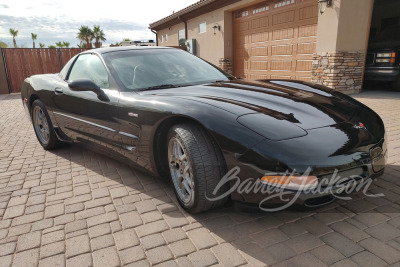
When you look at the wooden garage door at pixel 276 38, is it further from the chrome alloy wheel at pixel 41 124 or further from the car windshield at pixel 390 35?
the chrome alloy wheel at pixel 41 124

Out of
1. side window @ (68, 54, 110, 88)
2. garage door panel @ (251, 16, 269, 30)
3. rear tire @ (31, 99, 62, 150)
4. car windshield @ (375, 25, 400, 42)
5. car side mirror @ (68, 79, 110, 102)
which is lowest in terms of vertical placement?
rear tire @ (31, 99, 62, 150)

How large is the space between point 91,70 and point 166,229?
7.31ft

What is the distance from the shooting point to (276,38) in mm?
9812

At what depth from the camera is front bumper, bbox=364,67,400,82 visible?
27.1ft

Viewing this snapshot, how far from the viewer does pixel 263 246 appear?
1998mm

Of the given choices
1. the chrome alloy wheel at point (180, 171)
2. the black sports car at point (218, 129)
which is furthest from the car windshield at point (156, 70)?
the chrome alloy wheel at point (180, 171)

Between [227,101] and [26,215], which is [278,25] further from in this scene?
[26,215]

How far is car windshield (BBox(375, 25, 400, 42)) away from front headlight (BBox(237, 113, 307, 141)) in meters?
8.55

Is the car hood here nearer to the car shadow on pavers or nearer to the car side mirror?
the car side mirror

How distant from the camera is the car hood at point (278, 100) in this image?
2.21 metres

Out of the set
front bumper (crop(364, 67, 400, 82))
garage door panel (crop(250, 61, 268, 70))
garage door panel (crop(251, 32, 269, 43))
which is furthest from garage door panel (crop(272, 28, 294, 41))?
front bumper (crop(364, 67, 400, 82))

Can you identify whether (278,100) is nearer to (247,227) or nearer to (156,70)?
(247,227)

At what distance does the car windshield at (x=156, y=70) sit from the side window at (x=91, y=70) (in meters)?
0.12

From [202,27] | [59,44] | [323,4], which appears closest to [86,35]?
[59,44]
